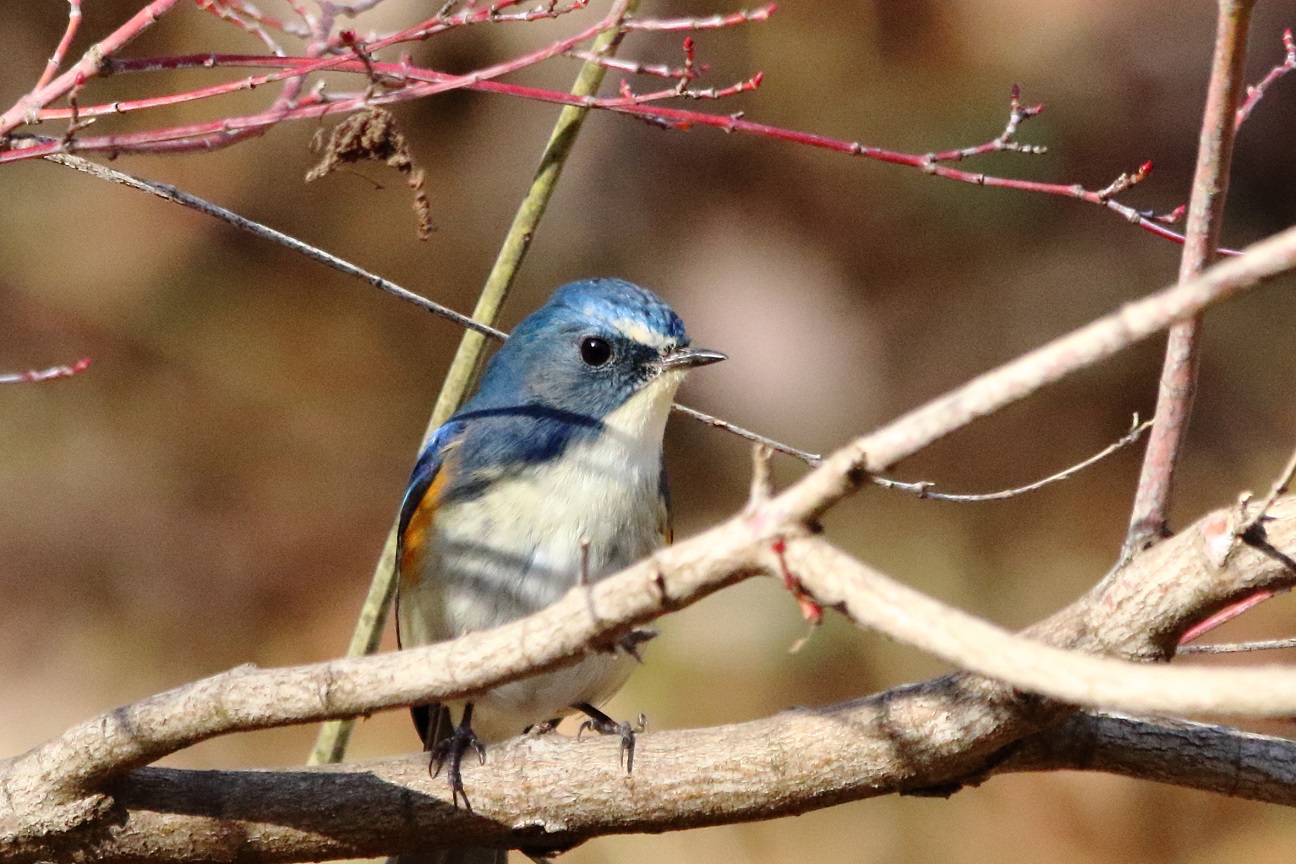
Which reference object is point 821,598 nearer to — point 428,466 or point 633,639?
point 633,639

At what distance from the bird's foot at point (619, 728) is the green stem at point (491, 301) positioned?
0.55 m

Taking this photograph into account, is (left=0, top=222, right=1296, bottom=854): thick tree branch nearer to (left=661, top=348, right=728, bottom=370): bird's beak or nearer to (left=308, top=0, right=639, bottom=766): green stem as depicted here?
(left=308, top=0, right=639, bottom=766): green stem

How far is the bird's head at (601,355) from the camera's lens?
3.65 m

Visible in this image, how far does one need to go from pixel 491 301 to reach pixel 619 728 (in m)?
1.03

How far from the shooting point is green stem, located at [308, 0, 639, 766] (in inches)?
124

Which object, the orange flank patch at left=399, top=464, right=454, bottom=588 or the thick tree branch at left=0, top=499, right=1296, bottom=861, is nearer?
the thick tree branch at left=0, top=499, right=1296, bottom=861

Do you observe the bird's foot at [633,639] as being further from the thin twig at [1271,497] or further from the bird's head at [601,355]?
the bird's head at [601,355]

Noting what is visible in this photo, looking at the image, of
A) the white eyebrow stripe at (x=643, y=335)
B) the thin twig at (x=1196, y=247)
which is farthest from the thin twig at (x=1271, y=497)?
the white eyebrow stripe at (x=643, y=335)

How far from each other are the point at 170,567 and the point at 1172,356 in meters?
4.54

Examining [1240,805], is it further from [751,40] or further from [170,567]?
[170,567]

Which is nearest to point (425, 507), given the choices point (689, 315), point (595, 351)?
point (595, 351)

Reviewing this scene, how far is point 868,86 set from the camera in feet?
20.0

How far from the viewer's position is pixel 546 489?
3.46 meters

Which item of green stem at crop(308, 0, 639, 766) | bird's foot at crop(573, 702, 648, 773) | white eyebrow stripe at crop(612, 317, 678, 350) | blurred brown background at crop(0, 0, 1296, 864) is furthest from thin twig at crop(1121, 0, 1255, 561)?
blurred brown background at crop(0, 0, 1296, 864)
